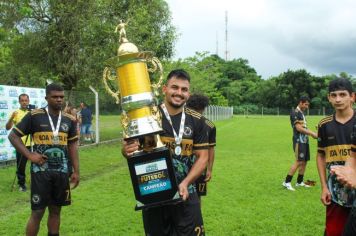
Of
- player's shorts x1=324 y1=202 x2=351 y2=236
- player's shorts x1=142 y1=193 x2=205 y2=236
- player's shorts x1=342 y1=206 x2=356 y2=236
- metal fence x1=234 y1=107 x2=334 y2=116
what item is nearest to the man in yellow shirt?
player's shorts x1=142 y1=193 x2=205 y2=236

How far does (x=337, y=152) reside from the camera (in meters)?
5.07

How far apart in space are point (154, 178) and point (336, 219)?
2.23 m

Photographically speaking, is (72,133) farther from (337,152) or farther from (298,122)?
(298,122)

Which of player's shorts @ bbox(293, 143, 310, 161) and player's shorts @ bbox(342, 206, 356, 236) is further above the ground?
player's shorts @ bbox(342, 206, 356, 236)

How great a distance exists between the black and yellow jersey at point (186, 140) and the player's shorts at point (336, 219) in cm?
168

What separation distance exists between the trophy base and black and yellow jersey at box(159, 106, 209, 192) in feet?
1.12

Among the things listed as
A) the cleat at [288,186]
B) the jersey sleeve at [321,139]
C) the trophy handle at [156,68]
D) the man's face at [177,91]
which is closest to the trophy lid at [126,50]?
the trophy handle at [156,68]

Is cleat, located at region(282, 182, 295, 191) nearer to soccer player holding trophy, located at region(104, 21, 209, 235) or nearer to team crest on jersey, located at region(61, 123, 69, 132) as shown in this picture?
team crest on jersey, located at region(61, 123, 69, 132)

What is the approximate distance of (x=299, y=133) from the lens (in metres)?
10.3

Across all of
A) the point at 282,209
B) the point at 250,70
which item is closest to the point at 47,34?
the point at 282,209

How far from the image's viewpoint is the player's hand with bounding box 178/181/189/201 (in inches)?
155

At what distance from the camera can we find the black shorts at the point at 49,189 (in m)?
5.48

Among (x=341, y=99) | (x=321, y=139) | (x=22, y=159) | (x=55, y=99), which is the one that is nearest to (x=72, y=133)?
(x=55, y=99)

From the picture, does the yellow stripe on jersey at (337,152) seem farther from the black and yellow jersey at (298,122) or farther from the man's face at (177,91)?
the black and yellow jersey at (298,122)
